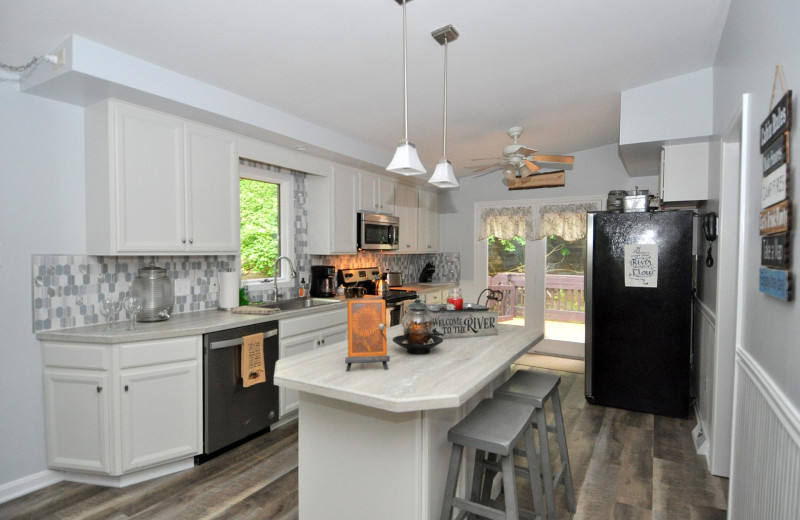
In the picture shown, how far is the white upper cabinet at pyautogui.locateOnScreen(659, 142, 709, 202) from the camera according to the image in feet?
11.0

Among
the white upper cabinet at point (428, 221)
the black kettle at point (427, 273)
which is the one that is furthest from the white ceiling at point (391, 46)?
the black kettle at point (427, 273)

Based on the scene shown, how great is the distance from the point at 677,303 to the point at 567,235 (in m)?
2.00

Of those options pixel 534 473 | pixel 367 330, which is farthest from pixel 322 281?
pixel 534 473

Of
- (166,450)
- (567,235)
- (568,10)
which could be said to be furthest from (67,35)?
(567,235)

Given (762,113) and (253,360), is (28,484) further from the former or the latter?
(762,113)

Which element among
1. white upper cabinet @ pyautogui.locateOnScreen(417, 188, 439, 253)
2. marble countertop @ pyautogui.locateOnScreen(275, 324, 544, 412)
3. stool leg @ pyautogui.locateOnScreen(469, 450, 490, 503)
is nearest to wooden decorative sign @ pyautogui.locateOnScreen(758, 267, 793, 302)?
marble countertop @ pyautogui.locateOnScreen(275, 324, 544, 412)

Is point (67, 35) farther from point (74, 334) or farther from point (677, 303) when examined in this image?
point (677, 303)

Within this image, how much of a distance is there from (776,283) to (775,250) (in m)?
0.11

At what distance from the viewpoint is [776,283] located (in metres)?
1.41

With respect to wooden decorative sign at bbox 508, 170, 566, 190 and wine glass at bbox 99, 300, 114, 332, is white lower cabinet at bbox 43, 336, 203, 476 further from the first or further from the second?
wooden decorative sign at bbox 508, 170, 566, 190

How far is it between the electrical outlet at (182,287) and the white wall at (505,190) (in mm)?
3902

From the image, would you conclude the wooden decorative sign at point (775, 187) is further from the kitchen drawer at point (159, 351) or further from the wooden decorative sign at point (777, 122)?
the kitchen drawer at point (159, 351)

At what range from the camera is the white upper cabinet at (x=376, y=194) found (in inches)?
187

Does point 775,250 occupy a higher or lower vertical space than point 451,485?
higher
